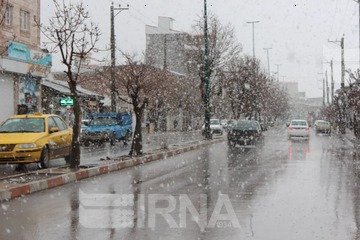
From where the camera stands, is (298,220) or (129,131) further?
(129,131)

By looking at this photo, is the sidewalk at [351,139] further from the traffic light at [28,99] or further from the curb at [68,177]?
the traffic light at [28,99]

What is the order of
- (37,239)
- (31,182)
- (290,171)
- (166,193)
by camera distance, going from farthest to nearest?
(290,171)
(31,182)
(166,193)
(37,239)

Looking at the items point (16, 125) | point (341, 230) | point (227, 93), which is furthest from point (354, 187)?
point (227, 93)

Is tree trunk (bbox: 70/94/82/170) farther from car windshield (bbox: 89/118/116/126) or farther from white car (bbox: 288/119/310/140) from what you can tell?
white car (bbox: 288/119/310/140)

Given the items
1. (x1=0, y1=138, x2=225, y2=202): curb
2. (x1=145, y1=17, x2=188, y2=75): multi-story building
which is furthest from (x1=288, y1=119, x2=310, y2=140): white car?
(x1=145, y1=17, x2=188, y2=75): multi-story building

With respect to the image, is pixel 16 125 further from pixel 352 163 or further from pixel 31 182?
pixel 352 163

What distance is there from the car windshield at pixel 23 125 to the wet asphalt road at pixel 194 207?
298cm

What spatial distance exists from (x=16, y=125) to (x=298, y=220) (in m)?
10.6

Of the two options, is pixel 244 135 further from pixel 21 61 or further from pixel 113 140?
pixel 21 61

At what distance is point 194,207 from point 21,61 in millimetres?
23363

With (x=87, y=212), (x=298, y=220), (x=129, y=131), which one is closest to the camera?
(x=298, y=220)

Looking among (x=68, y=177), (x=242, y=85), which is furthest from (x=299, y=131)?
(x=68, y=177)

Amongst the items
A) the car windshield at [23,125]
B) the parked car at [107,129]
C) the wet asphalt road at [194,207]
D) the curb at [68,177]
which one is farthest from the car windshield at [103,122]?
the wet asphalt road at [194,207]

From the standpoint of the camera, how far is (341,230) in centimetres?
718
